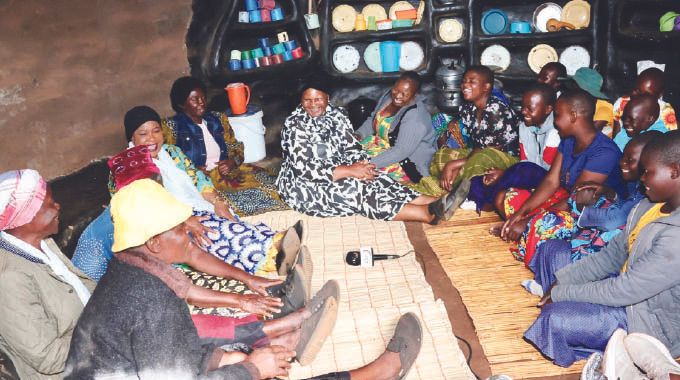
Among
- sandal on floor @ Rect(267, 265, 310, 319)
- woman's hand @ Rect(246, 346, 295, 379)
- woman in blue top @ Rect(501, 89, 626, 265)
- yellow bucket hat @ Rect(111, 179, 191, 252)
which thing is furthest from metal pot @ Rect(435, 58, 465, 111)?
yellow bucket hat @ Rect(111, 179, 191, 252)

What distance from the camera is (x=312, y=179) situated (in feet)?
12.9

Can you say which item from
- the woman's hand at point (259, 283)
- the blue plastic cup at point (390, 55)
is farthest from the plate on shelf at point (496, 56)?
the woman's hand at point (259, 283)

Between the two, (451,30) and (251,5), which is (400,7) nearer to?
(451,30)

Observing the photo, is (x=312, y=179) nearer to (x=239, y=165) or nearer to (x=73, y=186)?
(x=239, y=165)

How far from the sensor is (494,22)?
5.78 m

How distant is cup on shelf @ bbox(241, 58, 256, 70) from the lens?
5.56 metres

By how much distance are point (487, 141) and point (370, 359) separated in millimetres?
2267

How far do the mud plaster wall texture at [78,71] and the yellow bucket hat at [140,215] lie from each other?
8.30 ft

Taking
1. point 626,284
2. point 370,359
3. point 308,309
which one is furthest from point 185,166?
point 626,284

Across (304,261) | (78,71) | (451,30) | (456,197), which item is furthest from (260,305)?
(451,30)

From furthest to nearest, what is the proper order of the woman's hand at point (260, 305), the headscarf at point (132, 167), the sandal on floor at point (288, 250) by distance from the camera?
the headscarf at point (132, 167), the sandal on floor at point (288, 250), the woman's hand at point (260, 305)

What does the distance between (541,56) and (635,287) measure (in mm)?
4066

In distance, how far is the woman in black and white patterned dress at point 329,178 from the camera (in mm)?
3852

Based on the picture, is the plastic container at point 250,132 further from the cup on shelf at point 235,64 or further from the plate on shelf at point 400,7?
the plate on shelf at point 400,7
